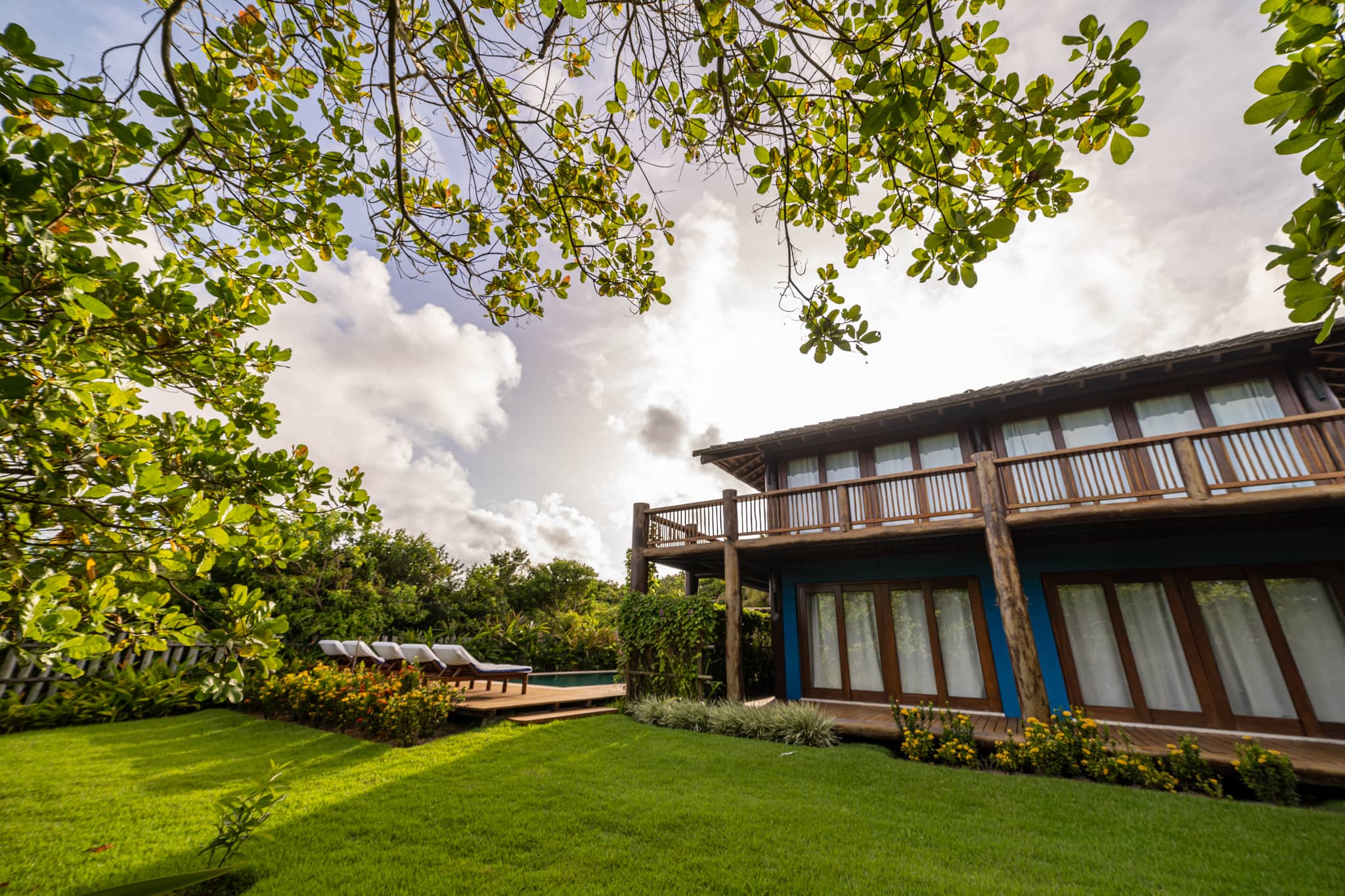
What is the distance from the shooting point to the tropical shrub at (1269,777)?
5.06m

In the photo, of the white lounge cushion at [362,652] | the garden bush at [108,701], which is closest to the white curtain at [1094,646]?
the white lounge cushion at [362,652]

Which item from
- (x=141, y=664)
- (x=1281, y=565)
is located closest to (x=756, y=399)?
(x=1281, y=565)

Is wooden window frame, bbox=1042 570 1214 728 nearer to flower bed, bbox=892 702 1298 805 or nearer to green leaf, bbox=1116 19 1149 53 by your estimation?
flower bed, bbox=892 702 1298 805

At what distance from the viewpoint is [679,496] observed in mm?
11711

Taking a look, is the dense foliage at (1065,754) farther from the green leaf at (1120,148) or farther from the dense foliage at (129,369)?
the dense foliage at (129,369)

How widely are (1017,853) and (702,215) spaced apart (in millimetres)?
5335

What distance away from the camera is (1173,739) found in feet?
22.2

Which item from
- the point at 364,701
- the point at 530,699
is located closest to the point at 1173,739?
the point at 530,699

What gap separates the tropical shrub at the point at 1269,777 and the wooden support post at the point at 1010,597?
1.75 m

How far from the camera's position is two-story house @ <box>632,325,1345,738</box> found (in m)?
6.91

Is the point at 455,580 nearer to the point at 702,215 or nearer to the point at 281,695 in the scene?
the point at 281,695

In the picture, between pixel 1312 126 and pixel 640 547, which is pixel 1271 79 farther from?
pixel 640 547

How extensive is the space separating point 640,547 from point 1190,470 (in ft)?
29.2

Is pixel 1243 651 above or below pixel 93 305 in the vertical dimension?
below
